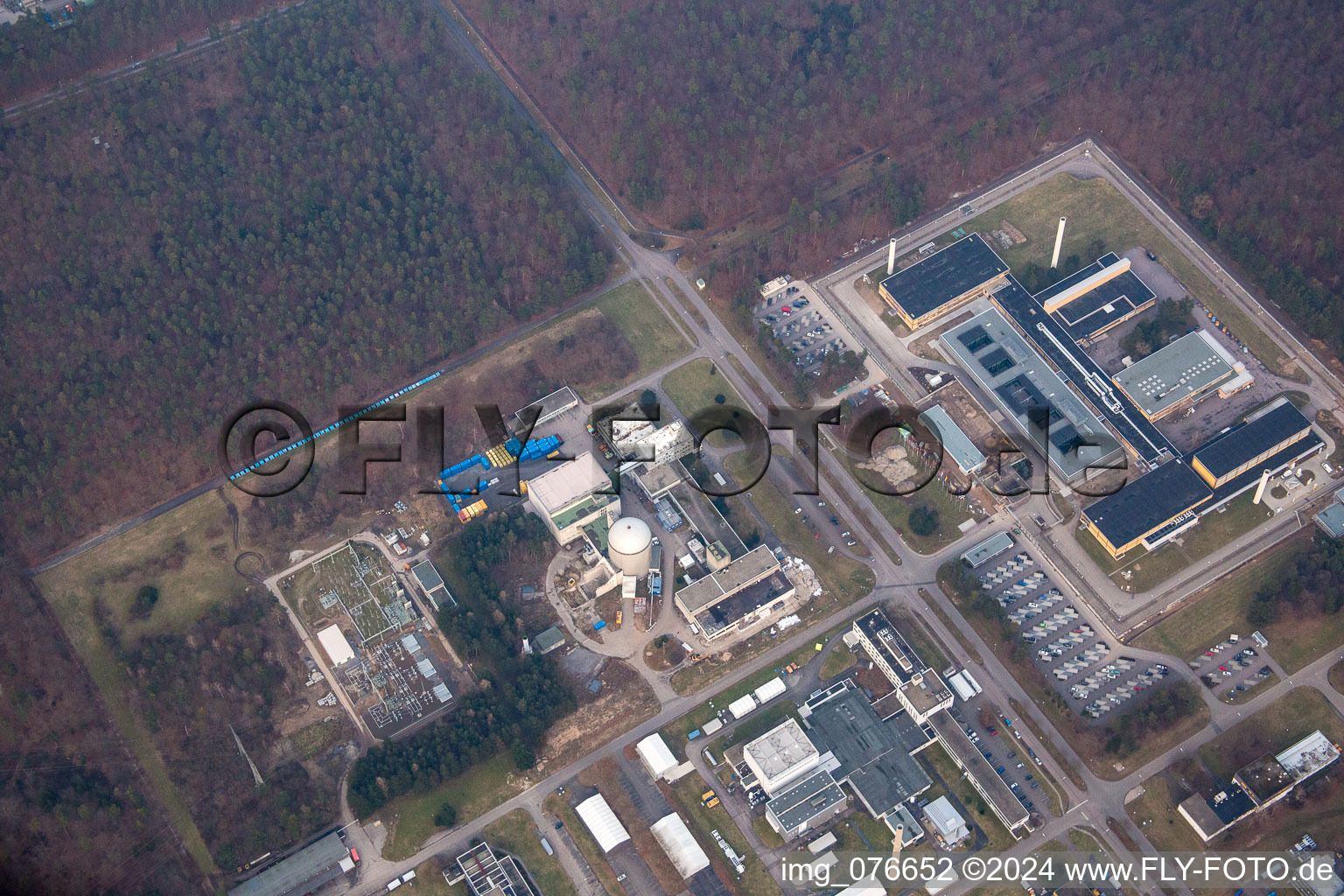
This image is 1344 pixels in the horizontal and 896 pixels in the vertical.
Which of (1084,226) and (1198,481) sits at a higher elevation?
(1084,226)

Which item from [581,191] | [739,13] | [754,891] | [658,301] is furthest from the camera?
[739,13]

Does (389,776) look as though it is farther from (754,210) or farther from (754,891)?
(754,210)

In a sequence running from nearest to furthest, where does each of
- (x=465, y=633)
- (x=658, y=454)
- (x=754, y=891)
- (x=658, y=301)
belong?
(x=754, y=891)
(x=465, y=633)
(x=658, y=454)
(x=658, y=301)

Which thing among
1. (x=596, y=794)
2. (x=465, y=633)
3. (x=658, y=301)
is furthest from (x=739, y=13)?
(x=596, y=794)

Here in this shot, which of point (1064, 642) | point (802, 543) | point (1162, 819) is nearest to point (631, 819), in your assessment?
point (802, 543)

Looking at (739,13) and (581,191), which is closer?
(581,191)

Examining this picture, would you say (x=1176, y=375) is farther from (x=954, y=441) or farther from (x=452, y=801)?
(x=452, y=801)

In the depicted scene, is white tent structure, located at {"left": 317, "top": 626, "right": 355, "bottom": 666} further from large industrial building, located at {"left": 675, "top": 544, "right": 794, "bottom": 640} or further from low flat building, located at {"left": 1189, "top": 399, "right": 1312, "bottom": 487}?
low flat building, located at {"left": 1189, "top": 399, "right": 1312, "bottom": 487}
